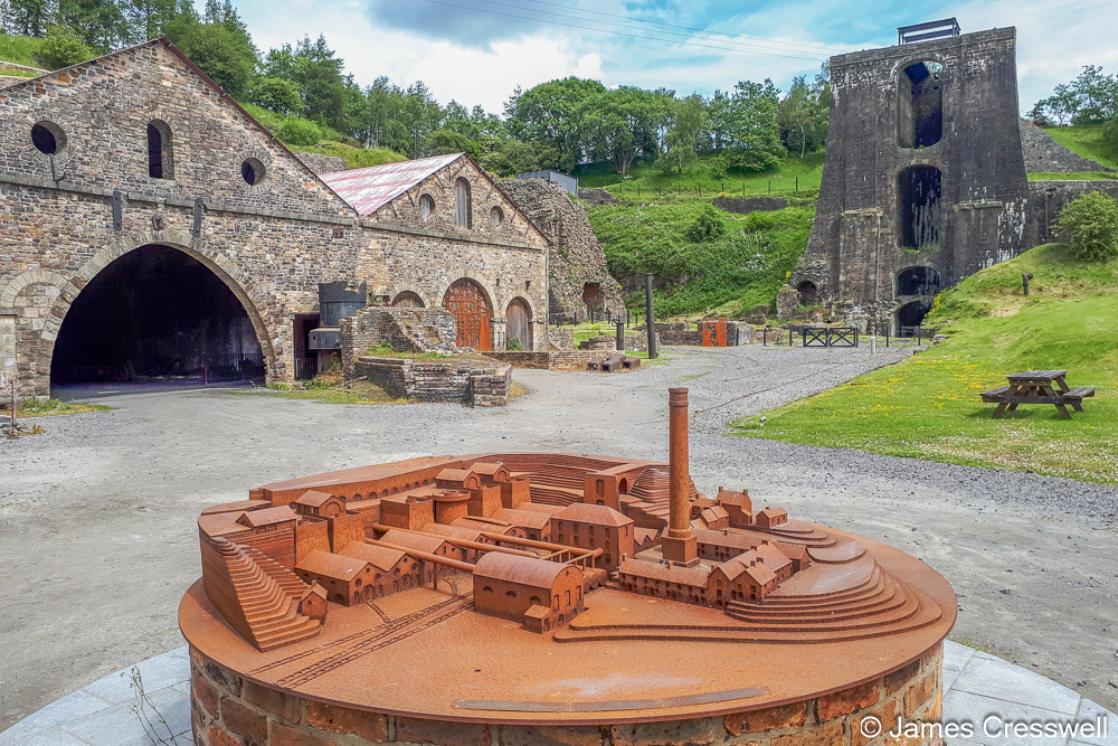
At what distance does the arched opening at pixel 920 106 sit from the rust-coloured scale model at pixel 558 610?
4727 cm

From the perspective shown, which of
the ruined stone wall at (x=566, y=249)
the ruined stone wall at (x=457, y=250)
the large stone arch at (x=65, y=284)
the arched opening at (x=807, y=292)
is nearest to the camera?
the large stone arch at (x=65, y=284)

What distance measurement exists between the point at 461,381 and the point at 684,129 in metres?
65.1

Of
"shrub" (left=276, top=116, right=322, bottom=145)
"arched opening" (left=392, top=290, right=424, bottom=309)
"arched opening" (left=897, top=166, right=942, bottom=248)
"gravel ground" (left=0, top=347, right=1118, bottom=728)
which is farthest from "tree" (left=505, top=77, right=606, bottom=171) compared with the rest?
"gravel ground" (left=0, top=347, right=1118, bottom=728)

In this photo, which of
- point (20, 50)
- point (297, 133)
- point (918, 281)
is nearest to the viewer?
point (918, 281)

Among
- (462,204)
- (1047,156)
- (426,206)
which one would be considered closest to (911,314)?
(1047,156)

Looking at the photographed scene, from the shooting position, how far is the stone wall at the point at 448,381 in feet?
55.5

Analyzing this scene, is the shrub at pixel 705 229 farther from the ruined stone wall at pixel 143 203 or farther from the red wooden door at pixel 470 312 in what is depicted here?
the ruined stone wall at pixel 143 203

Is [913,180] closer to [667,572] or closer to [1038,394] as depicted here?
[1038,394]

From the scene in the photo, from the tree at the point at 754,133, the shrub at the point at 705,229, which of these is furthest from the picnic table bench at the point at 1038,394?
the tree at the point at 754,133

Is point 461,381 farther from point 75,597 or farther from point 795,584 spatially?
point 795,584

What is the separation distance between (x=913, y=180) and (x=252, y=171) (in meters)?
38.6

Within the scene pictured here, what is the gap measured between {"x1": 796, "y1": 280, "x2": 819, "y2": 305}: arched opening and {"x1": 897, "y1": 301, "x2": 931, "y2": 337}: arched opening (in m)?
4.69

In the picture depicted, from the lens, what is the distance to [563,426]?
46.7 ft

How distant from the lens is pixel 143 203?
18141 mm
